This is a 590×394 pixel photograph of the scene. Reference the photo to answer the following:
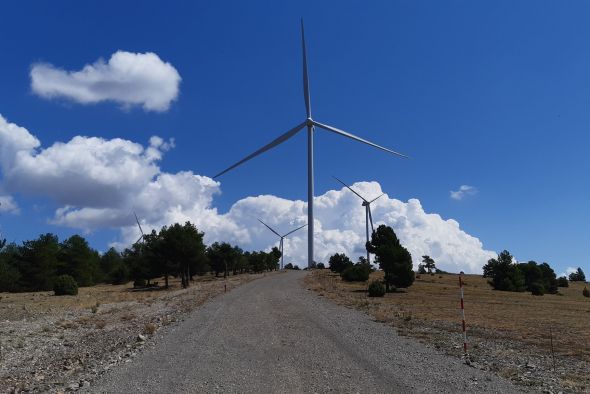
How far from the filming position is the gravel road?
11.3m

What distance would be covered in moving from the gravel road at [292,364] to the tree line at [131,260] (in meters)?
55.4

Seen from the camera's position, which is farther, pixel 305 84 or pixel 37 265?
pixel 37 265

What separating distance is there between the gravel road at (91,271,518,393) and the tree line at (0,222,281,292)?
55.4m

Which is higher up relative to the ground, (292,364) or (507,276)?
(507,276)

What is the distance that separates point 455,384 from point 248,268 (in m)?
143

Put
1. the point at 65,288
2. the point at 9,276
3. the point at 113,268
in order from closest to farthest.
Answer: the point at 65,288 → the point at 9,276 → the point at 113,268

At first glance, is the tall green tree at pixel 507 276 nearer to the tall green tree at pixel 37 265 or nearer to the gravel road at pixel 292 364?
the gravel road at pixel 292 364

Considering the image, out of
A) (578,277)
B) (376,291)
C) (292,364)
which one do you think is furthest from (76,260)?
(578,277)

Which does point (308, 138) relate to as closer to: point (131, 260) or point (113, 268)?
point (131, 260)

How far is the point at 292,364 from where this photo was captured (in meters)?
13.7

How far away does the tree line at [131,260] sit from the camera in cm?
7606

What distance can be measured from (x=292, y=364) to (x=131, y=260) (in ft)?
324

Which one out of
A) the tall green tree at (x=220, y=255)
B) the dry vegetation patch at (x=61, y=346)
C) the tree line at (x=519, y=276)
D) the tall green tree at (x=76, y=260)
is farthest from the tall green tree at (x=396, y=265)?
the tall green tree at (x=76, y=260)

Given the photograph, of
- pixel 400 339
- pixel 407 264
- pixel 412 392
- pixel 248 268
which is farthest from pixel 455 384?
pixel 248 268
